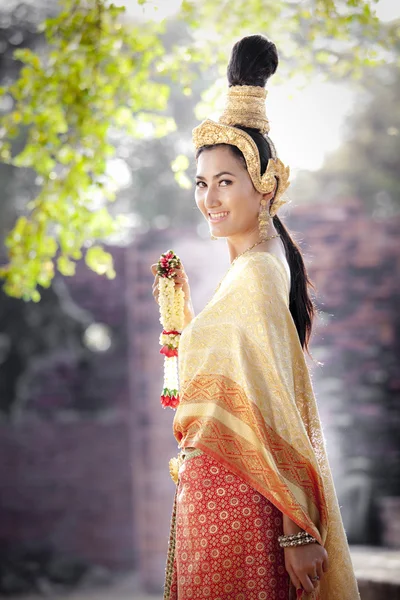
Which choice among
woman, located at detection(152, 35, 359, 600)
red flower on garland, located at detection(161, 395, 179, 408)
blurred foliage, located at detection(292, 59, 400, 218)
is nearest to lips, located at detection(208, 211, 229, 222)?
woman, located at detection(152, 35, 359, 600)

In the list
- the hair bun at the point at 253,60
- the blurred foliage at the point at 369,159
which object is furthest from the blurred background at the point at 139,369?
the hair bun at the point at 253,60

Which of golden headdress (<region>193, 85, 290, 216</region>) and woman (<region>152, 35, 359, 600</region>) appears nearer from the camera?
woman (<region>152, 35, 359, 600</region>)

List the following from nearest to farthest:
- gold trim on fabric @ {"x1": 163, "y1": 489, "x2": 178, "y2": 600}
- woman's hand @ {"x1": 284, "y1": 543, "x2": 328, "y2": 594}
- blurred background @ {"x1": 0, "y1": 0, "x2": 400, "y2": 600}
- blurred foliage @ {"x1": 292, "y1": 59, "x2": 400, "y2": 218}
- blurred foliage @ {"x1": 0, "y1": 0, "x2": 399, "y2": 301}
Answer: woman's hand @ {"x1": 284, "y1": 543, "x2": 328, "y2": 594}, gold trim on fabric @ {"x1": 163, "y1": 489, "x2": 178, "y2": 600}, blurred foliage @ {"x1": 0, "y1": 0, "x2": 399, "y2": 301}, blurred background @ {"x1": 0, "y1": 0, "x2": 400, "y2": 600}, blurred foliage @ {"x1": 292, "y1": 59, "x2": 400, "y2": 218}

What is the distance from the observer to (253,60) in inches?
83.9

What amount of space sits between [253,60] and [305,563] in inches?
48.1

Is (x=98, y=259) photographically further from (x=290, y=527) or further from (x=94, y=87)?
(x=290, y=527)

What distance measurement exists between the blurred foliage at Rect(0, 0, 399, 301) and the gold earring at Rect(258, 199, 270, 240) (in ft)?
4.85

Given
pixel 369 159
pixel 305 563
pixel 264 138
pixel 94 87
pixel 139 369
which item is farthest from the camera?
pixel 369 159

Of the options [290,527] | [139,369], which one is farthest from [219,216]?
[139,369]

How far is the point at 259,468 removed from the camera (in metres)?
1.81

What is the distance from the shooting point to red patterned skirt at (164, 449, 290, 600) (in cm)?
183

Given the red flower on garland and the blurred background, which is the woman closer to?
the red flower on garland

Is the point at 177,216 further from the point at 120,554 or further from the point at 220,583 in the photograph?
the point at 220,583

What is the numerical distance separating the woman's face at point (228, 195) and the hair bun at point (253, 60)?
0.21 m
